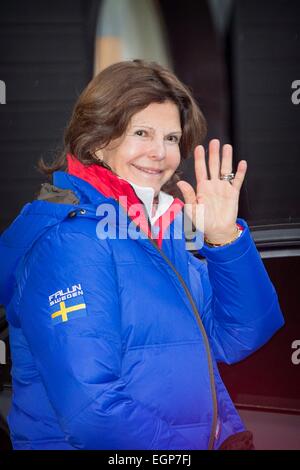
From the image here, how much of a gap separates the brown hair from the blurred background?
1.74 meters

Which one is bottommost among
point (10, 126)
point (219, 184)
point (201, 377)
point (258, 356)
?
point (258, 356)

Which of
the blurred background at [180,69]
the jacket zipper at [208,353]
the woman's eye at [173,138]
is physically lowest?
the jacket zipper at [208,353]

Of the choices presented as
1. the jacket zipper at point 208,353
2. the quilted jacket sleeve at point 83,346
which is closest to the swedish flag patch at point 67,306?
the quilted jacket sleeve at point 83,346

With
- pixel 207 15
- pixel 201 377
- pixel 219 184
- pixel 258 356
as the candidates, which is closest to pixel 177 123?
pixel 219 184

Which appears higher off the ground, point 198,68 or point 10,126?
point 198,68

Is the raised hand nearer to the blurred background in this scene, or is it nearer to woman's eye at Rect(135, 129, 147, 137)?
woman's eye at Rect(135, 129, 147, 137)

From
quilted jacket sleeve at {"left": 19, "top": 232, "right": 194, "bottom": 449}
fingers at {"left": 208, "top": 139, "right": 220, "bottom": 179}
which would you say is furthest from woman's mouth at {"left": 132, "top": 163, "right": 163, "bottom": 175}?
quilted jacket sleeve at {"left": 19, "top": 232, "right": 194, "bottom": 449}

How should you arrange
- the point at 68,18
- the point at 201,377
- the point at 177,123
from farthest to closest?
the point at 68,18, the point at 177,123, the point at 201,377

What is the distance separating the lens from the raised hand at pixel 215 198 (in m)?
1.15

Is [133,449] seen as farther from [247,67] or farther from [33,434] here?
[247,67]

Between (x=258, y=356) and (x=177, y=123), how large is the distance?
864mm

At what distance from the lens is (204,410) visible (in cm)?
111

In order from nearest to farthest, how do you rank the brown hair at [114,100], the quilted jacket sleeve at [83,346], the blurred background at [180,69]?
the quilted jacket sleeve at [83,346] < the brown hair at [114,100] < the blurred background at [180,69]

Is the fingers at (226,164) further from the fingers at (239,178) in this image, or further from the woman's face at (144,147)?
the woman's face at (144,147)
